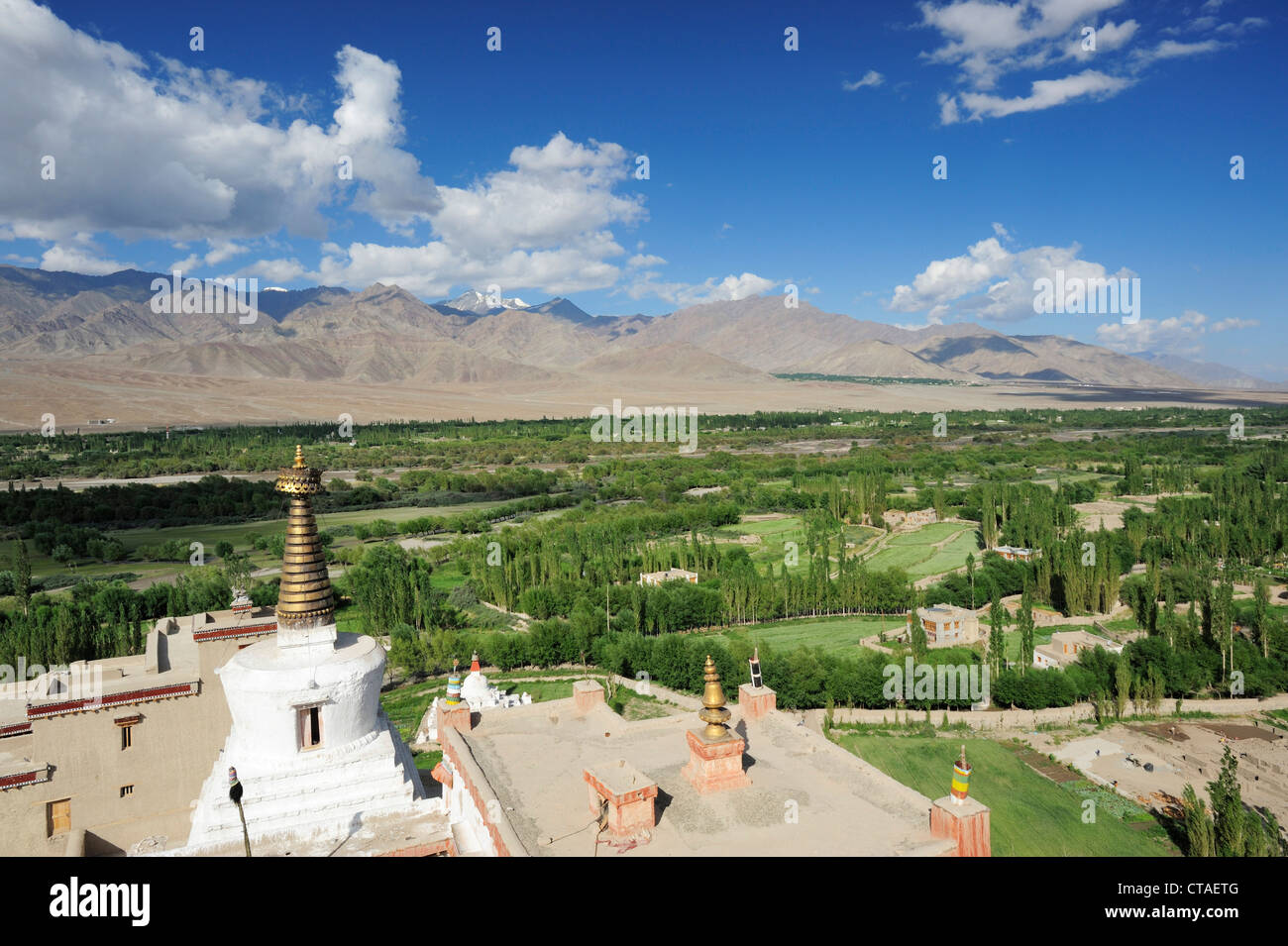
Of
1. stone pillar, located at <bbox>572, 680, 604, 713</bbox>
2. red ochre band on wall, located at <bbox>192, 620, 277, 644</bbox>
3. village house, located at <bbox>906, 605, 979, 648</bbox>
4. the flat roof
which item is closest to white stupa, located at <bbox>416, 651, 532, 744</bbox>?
stone pillar, located at <bbox>572, 680, 604, 713</bbox>

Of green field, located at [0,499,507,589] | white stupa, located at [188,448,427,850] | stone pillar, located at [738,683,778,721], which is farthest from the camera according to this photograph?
green field, located at [0,499,507,589]

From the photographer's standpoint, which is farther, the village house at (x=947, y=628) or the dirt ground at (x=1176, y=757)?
the village house at (x=947, y=628)

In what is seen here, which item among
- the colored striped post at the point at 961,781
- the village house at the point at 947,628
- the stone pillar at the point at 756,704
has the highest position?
the colored striped post at the point at 961,781

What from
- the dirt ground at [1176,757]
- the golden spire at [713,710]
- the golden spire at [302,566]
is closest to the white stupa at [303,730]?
the golden spire at [302,566]

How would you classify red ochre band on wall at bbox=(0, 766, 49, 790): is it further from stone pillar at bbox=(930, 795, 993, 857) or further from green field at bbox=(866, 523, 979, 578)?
green field at bbox=(866, 523, 979, 578)

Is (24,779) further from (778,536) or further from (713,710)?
(778,536)

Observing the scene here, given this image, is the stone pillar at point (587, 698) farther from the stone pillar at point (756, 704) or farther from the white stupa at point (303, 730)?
the white stupa at point (303, 730)
